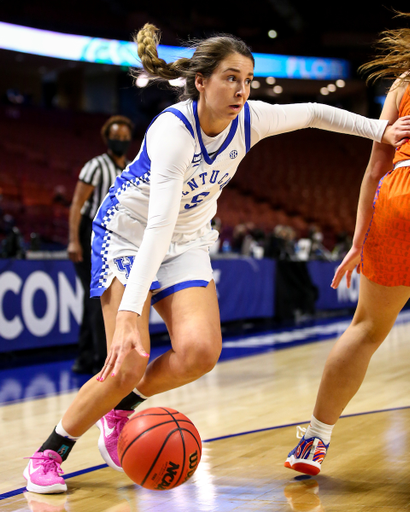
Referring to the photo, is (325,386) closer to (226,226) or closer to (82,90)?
(226,226)

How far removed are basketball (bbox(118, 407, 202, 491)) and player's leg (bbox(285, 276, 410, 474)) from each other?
539 millimetres

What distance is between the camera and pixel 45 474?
2.32 m

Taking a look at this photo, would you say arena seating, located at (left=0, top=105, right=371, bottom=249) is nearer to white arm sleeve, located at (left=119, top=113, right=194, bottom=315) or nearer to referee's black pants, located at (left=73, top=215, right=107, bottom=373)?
referee's black pants, located at (left=73, top=215, right=107, bottom=373)

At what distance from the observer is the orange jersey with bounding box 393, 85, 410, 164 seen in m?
2.24

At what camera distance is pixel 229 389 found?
4477 millimetres

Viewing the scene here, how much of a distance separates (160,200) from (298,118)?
79 centimetres

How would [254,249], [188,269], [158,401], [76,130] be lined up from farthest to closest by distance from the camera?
[76,130] → [254,249] → [158,401] → [188,269]

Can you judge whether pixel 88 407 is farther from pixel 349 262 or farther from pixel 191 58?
pixel 191 58

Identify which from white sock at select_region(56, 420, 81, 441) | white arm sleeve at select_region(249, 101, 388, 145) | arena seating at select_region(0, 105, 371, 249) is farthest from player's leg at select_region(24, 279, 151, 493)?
arena seating at select_region(0, 105, 371, 249)

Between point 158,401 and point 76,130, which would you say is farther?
point 76,130

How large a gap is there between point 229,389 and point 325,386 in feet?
6.97

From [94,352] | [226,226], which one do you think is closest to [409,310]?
[226,226]

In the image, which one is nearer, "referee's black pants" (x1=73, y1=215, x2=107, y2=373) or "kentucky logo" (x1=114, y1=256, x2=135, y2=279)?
"kentucky logo" (x1=114, y1=256, x2=135, y2=279)

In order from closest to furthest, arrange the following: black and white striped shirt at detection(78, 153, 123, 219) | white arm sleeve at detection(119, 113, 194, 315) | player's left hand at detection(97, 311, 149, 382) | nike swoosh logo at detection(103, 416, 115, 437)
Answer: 1. player's left hand at detection(97, 311, 149, 382)
2. white arm sleeve at detection(119, 113, 194, 315)
3. nike swoosh logo at detection(103, 416, 115, 437)
4. black and white striped shirt at detection(78, 153, 123, 219)
